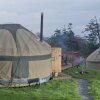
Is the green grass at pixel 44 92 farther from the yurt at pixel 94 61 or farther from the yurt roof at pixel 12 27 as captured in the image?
the yurt at pixel 94 61

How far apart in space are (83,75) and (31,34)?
4819mm

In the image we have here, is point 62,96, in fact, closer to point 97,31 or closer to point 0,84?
point 0,84

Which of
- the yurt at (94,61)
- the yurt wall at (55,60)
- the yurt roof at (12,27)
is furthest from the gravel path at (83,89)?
the yurt at (94,61)

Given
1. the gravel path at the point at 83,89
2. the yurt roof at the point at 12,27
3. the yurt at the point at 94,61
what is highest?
the yurt roof at the point at 12,27

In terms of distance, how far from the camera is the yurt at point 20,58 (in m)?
16.3

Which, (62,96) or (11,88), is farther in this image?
(11,88)

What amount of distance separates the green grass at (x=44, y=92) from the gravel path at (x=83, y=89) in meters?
0.22

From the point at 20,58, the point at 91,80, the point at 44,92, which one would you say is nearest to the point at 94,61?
the point at 91,80

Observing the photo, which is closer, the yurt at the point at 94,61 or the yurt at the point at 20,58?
the yurt at the point at 20,58

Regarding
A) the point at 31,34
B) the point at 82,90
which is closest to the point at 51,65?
the point at 31,34

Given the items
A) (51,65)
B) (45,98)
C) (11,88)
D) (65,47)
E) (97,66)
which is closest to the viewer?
(45,98)

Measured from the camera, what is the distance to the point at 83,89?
16.2 metres

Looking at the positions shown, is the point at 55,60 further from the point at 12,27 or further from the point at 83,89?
the point at 83,89

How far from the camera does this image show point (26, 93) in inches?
569
